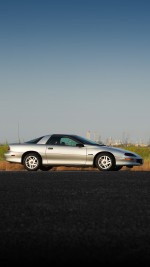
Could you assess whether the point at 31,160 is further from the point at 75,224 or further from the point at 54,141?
the point at 75,224

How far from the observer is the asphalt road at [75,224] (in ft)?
15.5

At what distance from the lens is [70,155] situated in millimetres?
17500

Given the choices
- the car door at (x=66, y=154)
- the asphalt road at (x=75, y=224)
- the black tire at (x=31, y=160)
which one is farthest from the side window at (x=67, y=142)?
the asphalt road at (x=75, y=224)

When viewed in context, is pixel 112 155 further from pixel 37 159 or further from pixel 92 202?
pixel 92 202

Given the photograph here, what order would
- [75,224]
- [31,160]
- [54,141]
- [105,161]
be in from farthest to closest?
[54,141], [31,160], [105,161], [75,224]

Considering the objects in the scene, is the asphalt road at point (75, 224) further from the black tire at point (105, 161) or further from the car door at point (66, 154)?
the car door at point (66, 154)

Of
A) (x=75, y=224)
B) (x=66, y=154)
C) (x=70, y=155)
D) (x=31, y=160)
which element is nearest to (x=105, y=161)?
(x=70, y=155)

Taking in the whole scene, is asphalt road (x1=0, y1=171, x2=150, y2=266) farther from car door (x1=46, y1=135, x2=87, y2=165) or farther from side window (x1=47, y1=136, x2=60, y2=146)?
side window (x1=47, y1=136, x2=60, y2=146)

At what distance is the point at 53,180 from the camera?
41.8 ft

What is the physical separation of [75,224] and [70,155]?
11140 millimetres

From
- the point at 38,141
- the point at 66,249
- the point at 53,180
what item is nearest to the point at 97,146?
the point at 38,141

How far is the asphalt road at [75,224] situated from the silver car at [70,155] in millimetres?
6199

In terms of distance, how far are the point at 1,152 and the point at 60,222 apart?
93.0ft

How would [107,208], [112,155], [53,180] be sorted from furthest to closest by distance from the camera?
[112,155] < [53,180] < [107,208]
